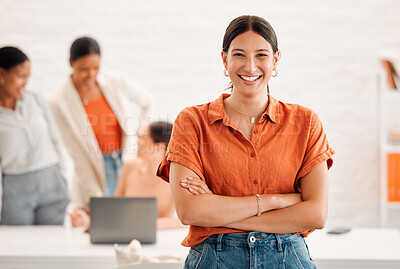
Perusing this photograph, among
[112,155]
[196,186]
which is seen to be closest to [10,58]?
[112,155]

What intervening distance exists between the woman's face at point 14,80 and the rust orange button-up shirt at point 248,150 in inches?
74.5

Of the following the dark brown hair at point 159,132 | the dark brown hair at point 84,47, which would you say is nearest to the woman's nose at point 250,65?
the dark brown hair at point 159,132

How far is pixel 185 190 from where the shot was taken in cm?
→ 145

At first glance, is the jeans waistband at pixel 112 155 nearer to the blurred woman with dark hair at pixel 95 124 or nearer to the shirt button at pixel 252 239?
the blurred woman with dark hair at pixel 95 124

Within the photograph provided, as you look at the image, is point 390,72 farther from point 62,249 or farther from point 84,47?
point 62,249

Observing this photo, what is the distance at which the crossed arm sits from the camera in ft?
4.57

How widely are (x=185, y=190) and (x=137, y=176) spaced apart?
1483 mm

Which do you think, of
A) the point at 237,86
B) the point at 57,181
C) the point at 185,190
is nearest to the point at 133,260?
the point at 185,190

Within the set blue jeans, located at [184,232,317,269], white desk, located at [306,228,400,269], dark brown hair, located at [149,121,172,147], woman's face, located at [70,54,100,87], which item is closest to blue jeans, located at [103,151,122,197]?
woman's face, located at [70,54,100,87]

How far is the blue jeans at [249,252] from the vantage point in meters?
1.33

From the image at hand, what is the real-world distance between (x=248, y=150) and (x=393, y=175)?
2.89 m

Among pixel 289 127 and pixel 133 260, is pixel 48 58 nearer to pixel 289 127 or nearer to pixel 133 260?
pixel 133 260

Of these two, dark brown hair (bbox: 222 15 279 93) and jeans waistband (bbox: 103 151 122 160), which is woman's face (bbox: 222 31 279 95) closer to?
dark brown hair (bbox: 222 15 279 93)

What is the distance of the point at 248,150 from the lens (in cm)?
141
